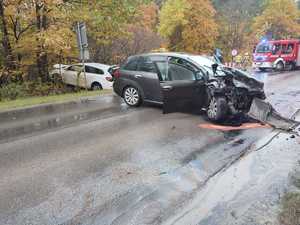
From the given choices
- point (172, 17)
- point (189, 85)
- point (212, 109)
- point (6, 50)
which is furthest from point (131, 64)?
point (172, 17)

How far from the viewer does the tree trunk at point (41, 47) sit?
1619 centimetres

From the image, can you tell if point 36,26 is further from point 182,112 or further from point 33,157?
point 33,157

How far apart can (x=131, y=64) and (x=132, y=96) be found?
106 centimetres

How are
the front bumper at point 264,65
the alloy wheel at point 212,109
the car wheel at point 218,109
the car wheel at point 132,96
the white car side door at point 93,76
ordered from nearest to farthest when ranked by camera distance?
the car wheel at point 218,109 → the alloy wheel at point 212,109 → the car wheel at point 132,96 → the white car side door at point 93,76 → the front bumper at point 264,65

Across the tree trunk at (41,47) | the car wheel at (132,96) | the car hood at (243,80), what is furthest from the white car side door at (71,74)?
the car hood at (243,80)

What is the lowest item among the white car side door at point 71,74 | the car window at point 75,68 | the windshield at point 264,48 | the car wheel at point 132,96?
the car wheel at point 132,96

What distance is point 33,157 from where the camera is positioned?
588cm

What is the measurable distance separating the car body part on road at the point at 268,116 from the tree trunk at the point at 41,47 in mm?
11278

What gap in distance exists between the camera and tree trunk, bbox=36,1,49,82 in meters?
16.2

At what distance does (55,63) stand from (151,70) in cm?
1176

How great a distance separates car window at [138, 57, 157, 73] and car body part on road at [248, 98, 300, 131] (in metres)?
3.12

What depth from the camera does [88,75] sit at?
17.7 meters

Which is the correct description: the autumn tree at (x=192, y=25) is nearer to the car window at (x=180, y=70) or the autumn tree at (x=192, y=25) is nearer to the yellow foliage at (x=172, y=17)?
the yellow foliage at (x=172, y=17)

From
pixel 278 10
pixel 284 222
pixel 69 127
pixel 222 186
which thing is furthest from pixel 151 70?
pixel 278 10
